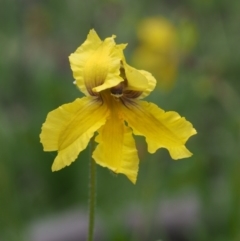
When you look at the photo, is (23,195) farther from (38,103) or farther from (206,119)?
(206,119)

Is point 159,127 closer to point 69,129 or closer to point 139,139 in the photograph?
point 69,129

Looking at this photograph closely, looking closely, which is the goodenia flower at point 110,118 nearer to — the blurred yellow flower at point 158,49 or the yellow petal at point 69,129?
the yellow petal at point 69,129

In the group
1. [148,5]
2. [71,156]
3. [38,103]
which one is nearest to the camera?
[71,156]

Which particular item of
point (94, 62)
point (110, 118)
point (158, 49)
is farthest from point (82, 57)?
point (158, 49)

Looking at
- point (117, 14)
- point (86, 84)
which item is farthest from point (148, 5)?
point (86, 84)

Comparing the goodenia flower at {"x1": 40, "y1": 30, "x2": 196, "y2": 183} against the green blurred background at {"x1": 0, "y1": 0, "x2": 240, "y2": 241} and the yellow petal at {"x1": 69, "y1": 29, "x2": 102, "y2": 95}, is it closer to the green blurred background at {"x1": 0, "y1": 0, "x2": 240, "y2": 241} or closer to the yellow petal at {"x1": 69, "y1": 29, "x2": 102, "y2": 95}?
the yellow petal at {"x1": 69, "y1": 29, "x2": 102, "y2": 95}

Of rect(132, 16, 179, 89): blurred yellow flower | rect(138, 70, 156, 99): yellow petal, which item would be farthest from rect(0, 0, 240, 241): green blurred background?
rect(138, 70, 156, 99): yellow petal

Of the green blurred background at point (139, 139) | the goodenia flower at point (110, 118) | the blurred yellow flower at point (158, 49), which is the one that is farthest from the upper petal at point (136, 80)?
the blurred yellow flower at point (158, 49)
